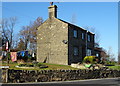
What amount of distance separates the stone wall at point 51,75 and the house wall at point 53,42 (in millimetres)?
8359

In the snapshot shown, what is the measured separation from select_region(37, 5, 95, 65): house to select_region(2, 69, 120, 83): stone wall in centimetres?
823

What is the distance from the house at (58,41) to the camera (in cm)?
3275

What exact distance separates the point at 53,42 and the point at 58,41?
3.33ft

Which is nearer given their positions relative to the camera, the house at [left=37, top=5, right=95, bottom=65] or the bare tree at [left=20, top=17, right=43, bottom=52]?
the house at [left=37, top=5, right=95, bottom=65]

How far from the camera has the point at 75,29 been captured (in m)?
34.9

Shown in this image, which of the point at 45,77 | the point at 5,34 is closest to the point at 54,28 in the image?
the point at 45,77

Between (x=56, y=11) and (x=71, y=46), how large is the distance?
683 centimetres

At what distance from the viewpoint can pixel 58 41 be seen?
111ft

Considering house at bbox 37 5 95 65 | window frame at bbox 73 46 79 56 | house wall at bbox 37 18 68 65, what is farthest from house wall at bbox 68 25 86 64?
house wall at bbox 37 18 68 65

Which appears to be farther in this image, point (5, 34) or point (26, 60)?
point (5, 34)

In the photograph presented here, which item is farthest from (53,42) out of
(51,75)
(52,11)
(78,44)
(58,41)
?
(51,75)

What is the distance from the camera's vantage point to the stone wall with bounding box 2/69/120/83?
1775cm

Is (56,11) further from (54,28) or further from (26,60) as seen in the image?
(26,60)

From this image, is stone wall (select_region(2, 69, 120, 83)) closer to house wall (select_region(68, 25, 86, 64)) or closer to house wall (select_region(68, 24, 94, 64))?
house wall (select_region(68, 25, 86, 64))
